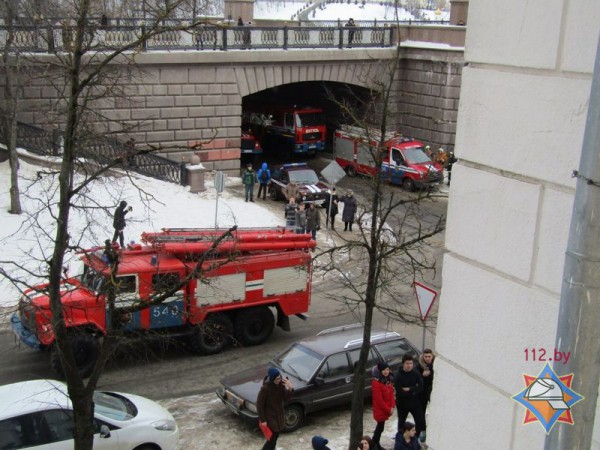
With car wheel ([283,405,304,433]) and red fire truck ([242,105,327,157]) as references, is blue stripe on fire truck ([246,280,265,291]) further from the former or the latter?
red fire truck ([242,105,327,157])

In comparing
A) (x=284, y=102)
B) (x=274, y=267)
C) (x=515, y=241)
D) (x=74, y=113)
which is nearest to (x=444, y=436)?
(x=515, y=241)

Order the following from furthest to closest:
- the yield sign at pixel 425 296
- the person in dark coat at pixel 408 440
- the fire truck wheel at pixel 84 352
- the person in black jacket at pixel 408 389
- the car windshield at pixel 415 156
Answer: the car windshield at pixel 415 156
the fire truck wheel at pixel 84 352
the yield sign at pixel 425 296
the person in black jacket at pixel 408 389
the person in dark coat at pixel 408 440

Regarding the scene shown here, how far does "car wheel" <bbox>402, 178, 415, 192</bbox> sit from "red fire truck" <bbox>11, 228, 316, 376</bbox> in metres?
14.3

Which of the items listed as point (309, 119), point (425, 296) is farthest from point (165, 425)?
point (309, 119)

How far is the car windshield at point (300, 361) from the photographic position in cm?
1273

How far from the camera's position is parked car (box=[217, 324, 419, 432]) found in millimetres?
12453

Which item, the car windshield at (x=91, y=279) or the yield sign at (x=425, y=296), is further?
the car windshield at (x=91, y=279)

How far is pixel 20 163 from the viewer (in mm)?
24172

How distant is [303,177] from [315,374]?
52.3 feet

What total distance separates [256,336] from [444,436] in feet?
41.8

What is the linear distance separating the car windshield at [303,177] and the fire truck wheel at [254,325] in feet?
38.8

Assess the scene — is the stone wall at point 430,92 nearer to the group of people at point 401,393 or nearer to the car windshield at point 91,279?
the car windshield at point 91,279

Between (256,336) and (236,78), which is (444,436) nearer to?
(256,336)

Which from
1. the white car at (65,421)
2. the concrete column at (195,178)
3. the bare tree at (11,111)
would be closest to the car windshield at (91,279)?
the white car at (65,421)
